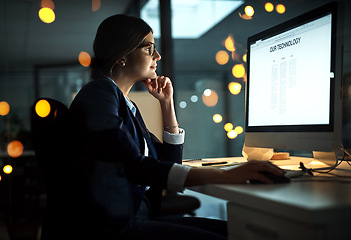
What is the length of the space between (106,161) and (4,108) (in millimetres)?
1857

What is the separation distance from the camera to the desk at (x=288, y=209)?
56 cm

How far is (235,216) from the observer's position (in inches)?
30.0

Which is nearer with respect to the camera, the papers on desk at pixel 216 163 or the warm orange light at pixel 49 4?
the papers on desk at pixel 216 163

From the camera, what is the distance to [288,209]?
1.93 ft

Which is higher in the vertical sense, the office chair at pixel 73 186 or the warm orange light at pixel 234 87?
the warm orange light at pixel 234 87

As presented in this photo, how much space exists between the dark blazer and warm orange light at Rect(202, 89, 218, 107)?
223 centimetres

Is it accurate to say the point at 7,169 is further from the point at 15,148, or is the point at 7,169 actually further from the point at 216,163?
the point at 216,163

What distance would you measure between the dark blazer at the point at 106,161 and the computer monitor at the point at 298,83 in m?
0.48

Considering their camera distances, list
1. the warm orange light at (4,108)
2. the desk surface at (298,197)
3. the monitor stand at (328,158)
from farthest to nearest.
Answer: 1. the warm orange light at (4,108)
2. the monitor stand at (328,158)
3. the desk surface at (298,197)

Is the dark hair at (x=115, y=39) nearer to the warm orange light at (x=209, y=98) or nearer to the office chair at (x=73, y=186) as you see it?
the office chair at (x=73, y=186)

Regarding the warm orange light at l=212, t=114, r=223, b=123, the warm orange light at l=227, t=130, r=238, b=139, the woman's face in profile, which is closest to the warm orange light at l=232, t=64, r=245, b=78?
the warm orange light at l=212, t=114, r=223, b=123

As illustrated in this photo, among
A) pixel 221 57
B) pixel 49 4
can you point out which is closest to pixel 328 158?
pixel 221 57

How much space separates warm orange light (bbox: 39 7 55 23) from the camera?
2586 millimetres

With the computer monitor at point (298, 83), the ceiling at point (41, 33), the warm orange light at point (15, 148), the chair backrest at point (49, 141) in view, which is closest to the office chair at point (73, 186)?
the chair backrest at point (49, 141)
